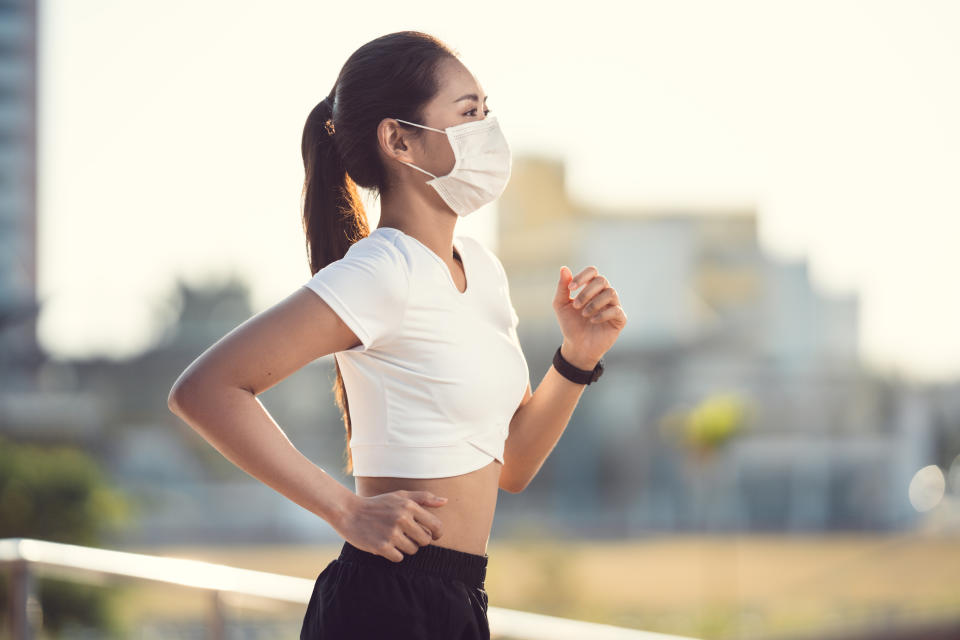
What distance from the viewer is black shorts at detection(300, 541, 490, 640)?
1168mm

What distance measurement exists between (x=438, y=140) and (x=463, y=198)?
7 centimetres

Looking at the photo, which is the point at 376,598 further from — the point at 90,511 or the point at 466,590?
the point at 90,511

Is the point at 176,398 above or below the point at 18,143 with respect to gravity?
above

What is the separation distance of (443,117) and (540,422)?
0.41m

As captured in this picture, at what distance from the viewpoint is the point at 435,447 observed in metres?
1.19

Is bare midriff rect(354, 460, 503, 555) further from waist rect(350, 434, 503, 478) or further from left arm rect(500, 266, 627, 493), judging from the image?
left arm rect(500, 266, 627, 493)

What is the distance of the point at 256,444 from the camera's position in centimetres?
113

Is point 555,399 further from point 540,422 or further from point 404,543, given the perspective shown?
point 404,543

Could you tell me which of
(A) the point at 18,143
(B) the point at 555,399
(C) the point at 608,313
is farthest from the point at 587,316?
(A) the point at 18,143

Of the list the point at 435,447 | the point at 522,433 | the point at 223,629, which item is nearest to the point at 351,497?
the point at 435,447

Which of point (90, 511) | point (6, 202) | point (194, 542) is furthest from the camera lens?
point (6, 202)

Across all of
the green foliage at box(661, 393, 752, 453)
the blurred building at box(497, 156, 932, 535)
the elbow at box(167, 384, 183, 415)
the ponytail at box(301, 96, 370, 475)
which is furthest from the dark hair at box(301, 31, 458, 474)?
the blurred building at box(497, 156, 932, 535)

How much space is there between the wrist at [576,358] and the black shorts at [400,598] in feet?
1.03

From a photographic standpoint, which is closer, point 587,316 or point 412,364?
point 412,364
